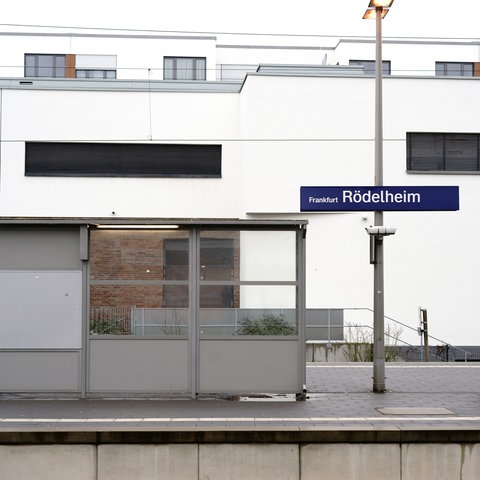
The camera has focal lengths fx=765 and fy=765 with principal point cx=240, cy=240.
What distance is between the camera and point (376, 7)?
42.1 feet

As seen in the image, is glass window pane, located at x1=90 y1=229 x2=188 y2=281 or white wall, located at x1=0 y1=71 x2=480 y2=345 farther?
white wall, located at x1=0 y1=71 x2=480 y2=345

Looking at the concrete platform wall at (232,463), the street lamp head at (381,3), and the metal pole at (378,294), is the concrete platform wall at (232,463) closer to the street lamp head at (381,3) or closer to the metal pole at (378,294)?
the metal pole at (378,294)

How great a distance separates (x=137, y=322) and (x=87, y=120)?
17.6 metres

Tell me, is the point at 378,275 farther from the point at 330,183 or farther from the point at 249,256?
the point at 330,183

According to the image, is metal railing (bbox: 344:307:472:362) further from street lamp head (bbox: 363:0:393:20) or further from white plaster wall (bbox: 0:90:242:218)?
street lamp head (bbox: 363:0:393:20)

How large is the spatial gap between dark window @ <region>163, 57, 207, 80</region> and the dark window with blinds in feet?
50.4

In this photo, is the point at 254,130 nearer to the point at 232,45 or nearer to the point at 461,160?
the point at 461,160

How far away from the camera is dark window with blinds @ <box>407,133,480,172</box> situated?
2702 centimetres

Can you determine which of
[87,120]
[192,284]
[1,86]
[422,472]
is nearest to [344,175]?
[87,120]

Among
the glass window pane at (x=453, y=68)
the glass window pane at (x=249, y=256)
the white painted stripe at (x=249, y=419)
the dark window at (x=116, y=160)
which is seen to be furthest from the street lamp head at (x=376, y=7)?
the glass window pane at (x=453, y=68)

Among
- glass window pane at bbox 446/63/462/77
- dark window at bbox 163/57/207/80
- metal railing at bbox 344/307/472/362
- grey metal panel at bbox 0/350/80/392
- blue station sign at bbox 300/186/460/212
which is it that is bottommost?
metal railing at bbox 344/307/472/362

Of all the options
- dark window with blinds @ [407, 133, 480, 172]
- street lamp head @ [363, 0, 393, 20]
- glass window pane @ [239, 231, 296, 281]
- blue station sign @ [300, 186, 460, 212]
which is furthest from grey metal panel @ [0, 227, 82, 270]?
dark window with blinds @ [407, 133, 480, 172]

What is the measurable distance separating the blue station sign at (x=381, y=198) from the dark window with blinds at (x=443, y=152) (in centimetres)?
1492

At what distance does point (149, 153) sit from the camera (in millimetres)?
27594
